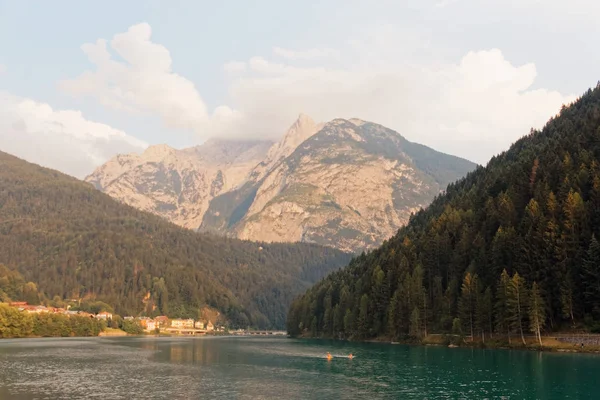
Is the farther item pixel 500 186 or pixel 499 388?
pixel 500 186

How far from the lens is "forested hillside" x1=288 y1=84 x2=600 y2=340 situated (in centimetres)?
13200

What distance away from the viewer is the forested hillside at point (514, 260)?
433 ft

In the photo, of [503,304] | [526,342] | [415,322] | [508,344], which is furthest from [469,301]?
[415,322]

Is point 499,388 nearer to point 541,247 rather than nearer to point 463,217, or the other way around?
point 541,247

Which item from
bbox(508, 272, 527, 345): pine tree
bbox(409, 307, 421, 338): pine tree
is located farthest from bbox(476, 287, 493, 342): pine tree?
bbox(409, 307, 421, 338): pine tree

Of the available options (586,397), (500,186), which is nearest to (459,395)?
(586,397)

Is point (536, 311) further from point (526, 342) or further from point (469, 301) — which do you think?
point (469, 301)

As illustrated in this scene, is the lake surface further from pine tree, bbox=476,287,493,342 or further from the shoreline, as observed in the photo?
pine tree, bbox=476,287,493,342

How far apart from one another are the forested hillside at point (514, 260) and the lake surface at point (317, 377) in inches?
537

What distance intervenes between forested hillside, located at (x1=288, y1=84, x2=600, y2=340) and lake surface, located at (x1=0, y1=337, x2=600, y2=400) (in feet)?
44.8

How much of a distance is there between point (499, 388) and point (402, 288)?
9841 centimetres

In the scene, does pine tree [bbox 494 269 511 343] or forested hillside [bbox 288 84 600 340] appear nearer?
forested hillside [bbox 288 84 600 340]

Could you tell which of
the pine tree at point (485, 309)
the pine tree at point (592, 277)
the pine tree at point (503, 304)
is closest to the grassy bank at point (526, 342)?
the pine tree at point (503, 304)

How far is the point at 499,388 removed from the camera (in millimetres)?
79938
